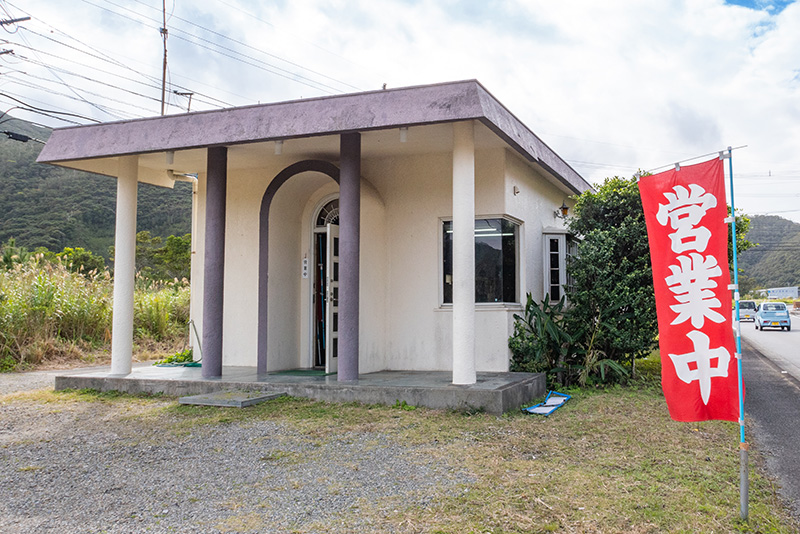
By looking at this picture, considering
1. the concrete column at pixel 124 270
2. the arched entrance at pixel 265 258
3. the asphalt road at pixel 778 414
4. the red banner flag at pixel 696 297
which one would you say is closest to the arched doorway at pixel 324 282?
the arched entrance at pixel 265 258

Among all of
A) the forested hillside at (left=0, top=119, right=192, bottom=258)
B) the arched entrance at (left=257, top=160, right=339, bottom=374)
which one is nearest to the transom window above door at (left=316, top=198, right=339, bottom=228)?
the arched entrance at (left=257, top=160, right=339, bottom=374)

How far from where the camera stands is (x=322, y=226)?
1010cm

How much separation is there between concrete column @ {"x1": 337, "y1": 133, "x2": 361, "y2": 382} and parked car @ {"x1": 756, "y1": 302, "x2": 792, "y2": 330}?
2884 cm

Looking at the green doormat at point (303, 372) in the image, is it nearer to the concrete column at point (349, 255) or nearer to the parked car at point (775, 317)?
the concrete column at point (349, 255)

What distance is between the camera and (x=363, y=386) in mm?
7438

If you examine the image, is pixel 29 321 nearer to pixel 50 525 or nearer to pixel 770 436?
pixel 50 525

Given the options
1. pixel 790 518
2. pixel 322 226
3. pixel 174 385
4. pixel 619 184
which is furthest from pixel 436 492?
pixel 619 184

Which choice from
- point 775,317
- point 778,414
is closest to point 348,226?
point 778,414

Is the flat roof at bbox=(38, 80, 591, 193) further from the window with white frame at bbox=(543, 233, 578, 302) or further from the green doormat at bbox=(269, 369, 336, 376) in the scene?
the green doormat at bbox=(269, 369, 336, 376)

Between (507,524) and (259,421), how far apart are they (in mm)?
3583

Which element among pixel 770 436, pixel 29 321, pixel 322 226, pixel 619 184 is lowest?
pixel 770 436

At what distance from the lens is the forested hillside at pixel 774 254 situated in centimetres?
7312

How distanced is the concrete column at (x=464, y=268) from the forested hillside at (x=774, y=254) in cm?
7253

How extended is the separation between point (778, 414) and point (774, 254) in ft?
266
